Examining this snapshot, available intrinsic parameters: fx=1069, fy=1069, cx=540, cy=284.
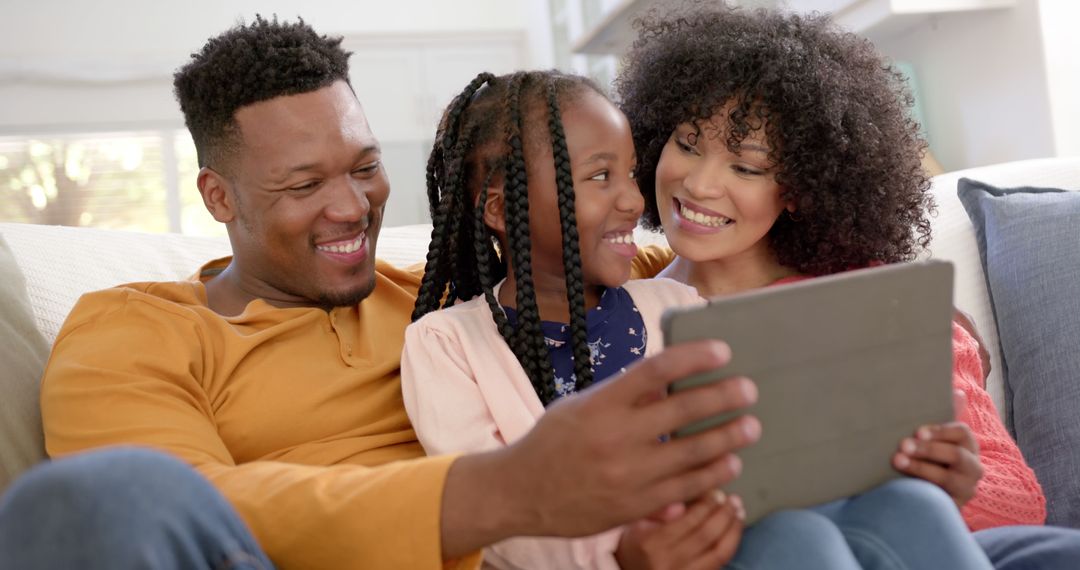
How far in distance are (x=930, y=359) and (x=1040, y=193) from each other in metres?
0.89

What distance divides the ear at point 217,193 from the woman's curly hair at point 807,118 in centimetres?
63

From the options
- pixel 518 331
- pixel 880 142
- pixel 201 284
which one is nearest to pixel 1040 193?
pixel 880 142

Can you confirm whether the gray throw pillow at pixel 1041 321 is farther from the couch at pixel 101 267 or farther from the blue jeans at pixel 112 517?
the blue jeans at pixel 112 517

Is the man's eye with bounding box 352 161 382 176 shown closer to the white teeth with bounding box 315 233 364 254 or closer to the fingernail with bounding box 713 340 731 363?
the white teeth with bounding box 315 233 364 254

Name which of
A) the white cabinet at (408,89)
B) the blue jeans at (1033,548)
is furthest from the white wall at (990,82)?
the white cabinet at (408,89)

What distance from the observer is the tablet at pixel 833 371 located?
872mm

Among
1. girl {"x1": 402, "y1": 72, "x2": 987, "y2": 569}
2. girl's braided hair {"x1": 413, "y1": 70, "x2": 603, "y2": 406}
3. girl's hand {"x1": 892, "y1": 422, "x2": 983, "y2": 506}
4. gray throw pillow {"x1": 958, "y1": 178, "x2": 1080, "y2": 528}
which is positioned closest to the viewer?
girl's hand {"x1": 892, "y1": 422, "x2": 983, "y2": 506}

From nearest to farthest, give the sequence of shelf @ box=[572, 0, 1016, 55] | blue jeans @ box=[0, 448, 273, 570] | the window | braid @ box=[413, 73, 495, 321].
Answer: blue jeans @ box=[0, 448, 273, 570]
braid @ box=[413, 73, 495, 321]
shelf @ box=[572, 0, 1016, 55]
the window

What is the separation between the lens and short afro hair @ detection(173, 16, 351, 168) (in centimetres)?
148

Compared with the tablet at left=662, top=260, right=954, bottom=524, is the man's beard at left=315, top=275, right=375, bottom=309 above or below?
above

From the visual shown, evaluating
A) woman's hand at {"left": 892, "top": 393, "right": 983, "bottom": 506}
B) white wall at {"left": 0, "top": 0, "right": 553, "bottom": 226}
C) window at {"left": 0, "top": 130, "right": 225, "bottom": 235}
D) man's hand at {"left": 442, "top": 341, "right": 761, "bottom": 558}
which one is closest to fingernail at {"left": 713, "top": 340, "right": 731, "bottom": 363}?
man's hand at {"left": 442, "top": 341, "right": 761, "bottom": 558}

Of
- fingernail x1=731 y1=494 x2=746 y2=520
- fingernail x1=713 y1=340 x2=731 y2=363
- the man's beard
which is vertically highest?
the man's beard

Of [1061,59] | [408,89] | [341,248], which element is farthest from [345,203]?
[408,89]

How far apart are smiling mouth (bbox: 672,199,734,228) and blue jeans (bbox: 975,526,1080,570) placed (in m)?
0.56
